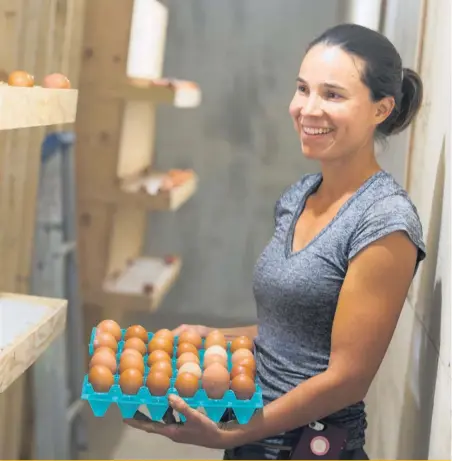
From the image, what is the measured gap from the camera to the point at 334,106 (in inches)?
46.4

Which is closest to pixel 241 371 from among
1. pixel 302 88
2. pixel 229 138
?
pixel 302 88

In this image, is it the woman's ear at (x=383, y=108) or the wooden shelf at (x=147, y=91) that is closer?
the woman's ear at (x=383, y=108)

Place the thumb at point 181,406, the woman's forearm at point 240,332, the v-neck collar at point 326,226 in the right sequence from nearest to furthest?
the thumb at point 181,406 < the v-neck collar at point 326,226 < the woman's forearm at point 240,332

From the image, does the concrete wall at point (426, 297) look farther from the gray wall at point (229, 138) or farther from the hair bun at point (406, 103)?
the gray wall at point (229, 138)

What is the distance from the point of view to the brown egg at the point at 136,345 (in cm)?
126

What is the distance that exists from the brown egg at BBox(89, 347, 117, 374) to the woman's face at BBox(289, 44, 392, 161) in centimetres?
48

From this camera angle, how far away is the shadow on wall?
1371 mm

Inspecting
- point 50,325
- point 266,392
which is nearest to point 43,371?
point 50,325

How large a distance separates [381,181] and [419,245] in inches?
5.3

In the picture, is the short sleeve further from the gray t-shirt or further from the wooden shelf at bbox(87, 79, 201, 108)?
the wooden shelf at bbox(87, 79, 201, 108)

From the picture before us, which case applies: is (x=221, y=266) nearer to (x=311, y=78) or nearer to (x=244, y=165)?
(x=244, y=165)

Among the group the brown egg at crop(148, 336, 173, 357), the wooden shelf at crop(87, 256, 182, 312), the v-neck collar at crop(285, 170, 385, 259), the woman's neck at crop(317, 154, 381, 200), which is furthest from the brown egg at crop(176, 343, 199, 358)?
the wooden shelf at crop(87, 256, 182, 312)

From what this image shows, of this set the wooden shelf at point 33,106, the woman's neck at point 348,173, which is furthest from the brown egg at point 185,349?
the wooden shelf at point 33,106

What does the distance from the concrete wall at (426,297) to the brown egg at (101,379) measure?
58 cm
